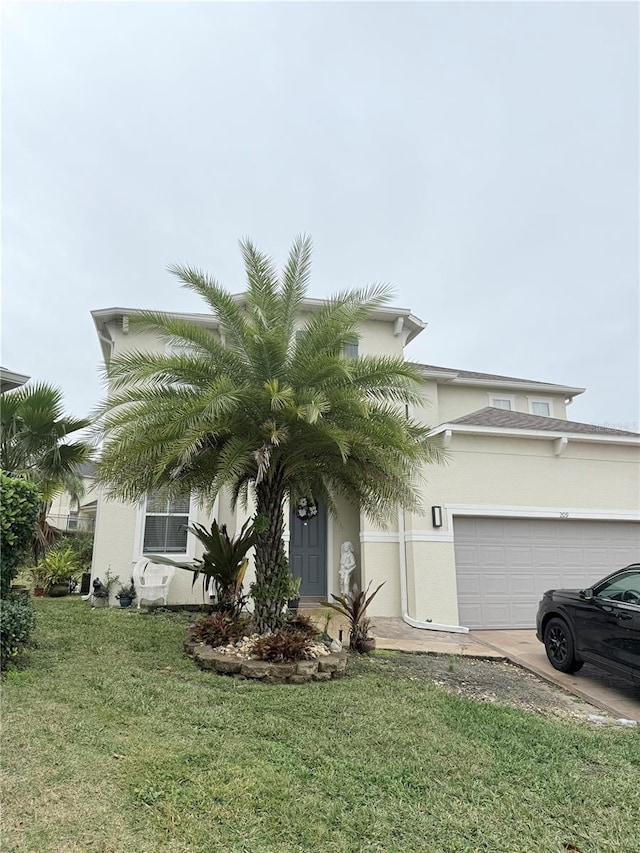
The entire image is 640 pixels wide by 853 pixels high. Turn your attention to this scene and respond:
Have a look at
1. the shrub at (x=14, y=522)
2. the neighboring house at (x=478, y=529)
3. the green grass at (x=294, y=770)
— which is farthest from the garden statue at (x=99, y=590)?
the green grass at (x=294, y=770)

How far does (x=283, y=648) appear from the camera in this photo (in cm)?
658

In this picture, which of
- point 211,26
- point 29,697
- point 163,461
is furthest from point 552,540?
point 211,26

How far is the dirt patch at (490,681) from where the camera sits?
619 centimetres

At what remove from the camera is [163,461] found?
6.38 m

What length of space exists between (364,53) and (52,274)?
11661 mm

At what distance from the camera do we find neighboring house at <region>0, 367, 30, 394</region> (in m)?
10.0

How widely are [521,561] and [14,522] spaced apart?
9942 millimetres

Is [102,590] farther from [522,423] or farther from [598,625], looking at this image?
[522,423]

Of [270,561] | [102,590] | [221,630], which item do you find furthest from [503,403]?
[102,590]

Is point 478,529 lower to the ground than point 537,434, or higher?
lower

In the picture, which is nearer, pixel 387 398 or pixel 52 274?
pixel 387 398

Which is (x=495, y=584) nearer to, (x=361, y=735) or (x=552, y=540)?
(x=552, y=540)

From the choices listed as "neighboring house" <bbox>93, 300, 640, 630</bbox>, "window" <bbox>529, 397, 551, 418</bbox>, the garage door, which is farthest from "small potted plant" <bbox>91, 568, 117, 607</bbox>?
"window" <bbox>529, 397, 551, 418</bbox>

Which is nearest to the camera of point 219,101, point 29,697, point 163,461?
point 29,697
